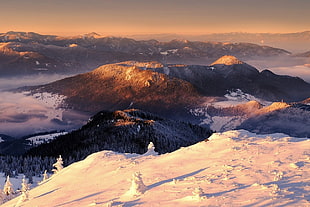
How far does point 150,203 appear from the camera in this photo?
141 ft

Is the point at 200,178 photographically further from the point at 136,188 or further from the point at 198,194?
the point at 136,188

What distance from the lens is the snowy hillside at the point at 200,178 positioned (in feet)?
137

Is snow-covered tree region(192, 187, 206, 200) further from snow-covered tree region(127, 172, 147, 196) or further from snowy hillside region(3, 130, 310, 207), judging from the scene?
snow-covered tree region(127, 172, 147, 196)

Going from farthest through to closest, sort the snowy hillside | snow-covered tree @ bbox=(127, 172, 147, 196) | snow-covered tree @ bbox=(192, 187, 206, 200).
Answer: snow-covered tree @ bbox=(127, 172, 147, 196), the snowy hillside, snow-covered tree @ bbox=(192, 187, 206, 200)

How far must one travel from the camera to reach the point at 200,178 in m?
50.2

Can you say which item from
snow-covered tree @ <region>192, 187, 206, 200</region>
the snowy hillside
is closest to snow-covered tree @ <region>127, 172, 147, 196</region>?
the snowy hillside

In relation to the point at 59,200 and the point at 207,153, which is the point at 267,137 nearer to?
the point at 207,153

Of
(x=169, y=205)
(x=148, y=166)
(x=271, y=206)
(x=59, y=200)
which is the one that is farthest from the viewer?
(x=148, y=166)

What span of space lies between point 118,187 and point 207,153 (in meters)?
19.4

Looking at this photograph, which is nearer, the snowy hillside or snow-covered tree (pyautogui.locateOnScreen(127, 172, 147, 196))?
the snowy hillside

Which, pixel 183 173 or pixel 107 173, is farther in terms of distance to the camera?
pixel 107 173

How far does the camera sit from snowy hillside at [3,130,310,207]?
41781 millimetres

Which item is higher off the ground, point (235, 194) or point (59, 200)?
point (235, 194)

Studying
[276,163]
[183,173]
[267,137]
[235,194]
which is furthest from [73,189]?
[267,137]
